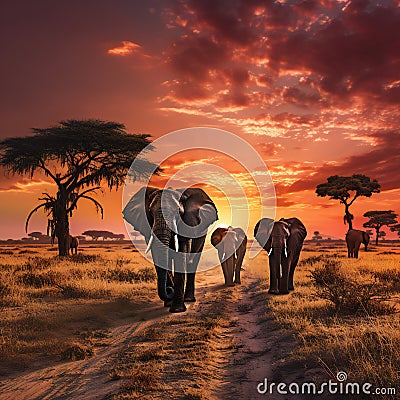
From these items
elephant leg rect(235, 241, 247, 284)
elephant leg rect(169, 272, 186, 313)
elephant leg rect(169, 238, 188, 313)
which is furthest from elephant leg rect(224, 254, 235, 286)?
elephant leg rect(169, 272, 186, 313)

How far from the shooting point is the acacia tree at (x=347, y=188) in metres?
48.9

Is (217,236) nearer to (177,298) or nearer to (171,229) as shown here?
(177,298)

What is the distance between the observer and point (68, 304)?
40.0 ft

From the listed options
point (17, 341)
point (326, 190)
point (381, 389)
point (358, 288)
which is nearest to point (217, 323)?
point (358, 288)

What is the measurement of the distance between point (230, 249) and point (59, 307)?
904cm

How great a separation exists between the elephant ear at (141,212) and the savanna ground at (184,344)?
246 centimetres

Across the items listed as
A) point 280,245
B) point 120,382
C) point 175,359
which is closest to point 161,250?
point 175,359

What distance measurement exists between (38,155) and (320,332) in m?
27.0

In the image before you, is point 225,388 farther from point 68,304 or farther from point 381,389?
point 68,304

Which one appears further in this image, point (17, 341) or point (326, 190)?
point (326, 190)

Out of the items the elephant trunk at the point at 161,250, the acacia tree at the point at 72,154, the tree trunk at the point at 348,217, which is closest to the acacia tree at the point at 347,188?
the tree trunk at the point at 348,217

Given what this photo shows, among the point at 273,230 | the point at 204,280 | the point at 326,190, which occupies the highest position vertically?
the point at 326,190

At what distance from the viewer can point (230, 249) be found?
61.4 feet

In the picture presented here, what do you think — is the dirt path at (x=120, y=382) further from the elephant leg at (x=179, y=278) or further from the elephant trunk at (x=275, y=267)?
the elephant trunk at (x=275, y=267)
